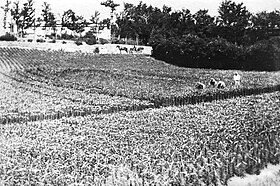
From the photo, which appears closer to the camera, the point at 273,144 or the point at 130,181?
the point at 130,181

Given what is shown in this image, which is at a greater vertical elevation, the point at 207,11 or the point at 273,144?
the point at 207,11

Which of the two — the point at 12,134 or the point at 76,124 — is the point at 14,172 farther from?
the point at 76,124

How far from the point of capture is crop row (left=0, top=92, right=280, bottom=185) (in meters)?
6.27

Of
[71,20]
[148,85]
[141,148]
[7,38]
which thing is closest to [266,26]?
[71,20]

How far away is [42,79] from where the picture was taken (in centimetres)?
2392

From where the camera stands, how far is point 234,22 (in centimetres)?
4066

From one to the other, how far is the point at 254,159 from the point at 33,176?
4.06 metres

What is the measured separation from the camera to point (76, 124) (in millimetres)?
10859

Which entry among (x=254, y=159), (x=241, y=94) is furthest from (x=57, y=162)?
(x=241, y=94)

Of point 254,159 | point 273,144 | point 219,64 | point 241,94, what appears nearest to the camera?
point 254,159

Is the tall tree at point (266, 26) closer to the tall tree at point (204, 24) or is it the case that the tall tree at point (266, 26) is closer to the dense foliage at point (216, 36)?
the dense foliage at point (216, 36)

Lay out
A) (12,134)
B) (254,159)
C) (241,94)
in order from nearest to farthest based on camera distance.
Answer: (254,159)
(12,134)
(241,94)

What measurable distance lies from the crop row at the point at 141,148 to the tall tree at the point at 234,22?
29.6m

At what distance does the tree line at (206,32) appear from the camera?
111ft
